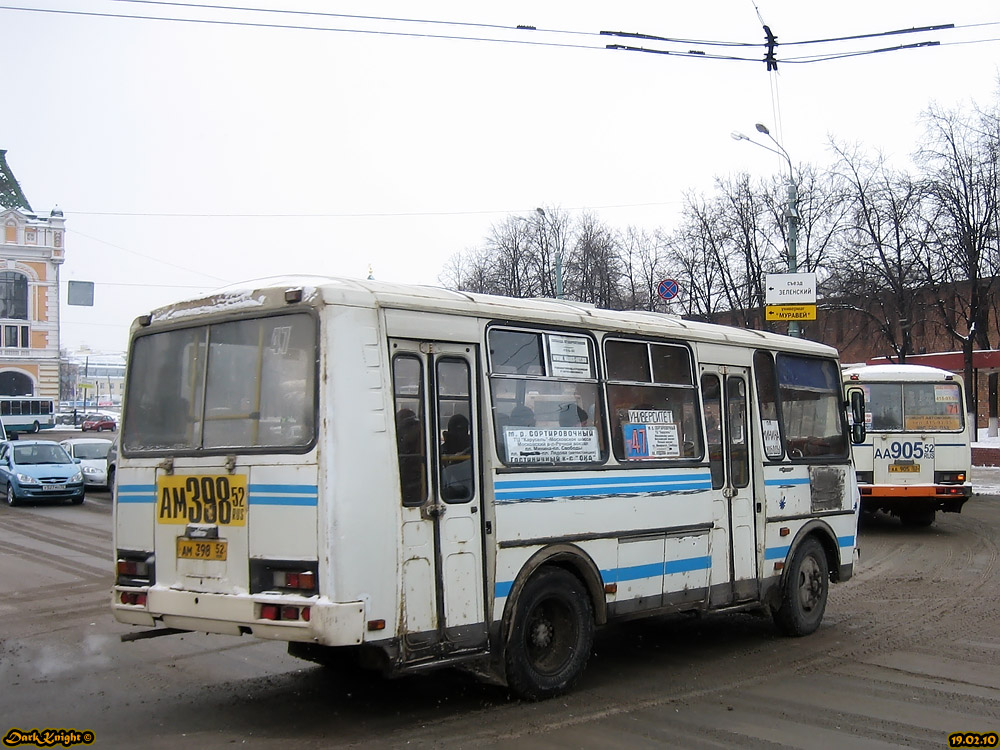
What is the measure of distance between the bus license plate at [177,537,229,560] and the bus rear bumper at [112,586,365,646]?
232 millimetres

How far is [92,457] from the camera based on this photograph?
2747 cm

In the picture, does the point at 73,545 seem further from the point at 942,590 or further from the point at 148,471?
the point at 942,590

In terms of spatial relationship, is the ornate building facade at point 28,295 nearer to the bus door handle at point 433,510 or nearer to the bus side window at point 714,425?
the bus side window at point 714,425

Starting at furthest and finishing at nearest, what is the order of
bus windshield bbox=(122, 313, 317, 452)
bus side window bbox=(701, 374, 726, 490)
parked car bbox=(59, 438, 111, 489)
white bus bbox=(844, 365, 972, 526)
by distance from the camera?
parked car bbox=(59, 438, 111, 489) → white bus bbox=(844, 365, 972, 526) → bus side window bbox=(701, 374, 726, 490) → bus windshield bbox=(122, 313, 317, 452)

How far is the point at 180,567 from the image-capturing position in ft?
22.3

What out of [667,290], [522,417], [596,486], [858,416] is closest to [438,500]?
[522,417]

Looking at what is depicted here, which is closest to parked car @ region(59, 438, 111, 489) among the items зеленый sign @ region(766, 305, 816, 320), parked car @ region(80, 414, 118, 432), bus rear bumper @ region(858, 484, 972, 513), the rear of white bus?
зеленый sign @ region(766, 305, 816, 320)

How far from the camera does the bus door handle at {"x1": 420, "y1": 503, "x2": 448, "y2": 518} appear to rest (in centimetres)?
660

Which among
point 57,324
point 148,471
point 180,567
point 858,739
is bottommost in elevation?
point 858,739

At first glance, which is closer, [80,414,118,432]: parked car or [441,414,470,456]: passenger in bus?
[441,414,470,456]: passenger in bus

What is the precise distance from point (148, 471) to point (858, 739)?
16.3ft

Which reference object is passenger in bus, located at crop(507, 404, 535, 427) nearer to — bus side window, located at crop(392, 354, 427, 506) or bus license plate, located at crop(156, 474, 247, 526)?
bus side window, located at crop(392, 354, 427, 506)

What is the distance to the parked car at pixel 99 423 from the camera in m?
71.1

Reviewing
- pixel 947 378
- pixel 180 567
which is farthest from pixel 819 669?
pixel 947 378
